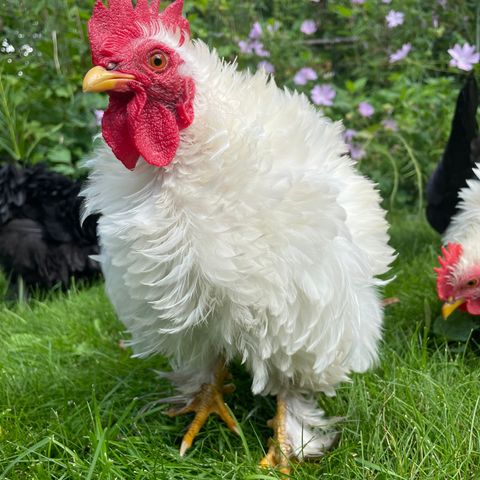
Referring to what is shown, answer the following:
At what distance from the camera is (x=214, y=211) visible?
4.46 feet

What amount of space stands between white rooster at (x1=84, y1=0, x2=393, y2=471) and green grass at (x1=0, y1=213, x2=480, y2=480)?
197mm

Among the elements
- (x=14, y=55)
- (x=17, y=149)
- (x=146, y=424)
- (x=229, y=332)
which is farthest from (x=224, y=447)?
(x=14, y=55)

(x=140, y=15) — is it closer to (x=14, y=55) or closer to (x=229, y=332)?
(x=229, y=332)

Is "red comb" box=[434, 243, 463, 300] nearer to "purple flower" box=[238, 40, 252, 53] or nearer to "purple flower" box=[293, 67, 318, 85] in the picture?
"purple flower" box=[293, 67, 318, 85]

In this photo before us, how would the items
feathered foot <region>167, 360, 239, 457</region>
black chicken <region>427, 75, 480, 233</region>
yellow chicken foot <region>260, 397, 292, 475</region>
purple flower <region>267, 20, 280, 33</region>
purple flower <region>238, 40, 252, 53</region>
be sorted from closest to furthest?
yellow chicken foot <region>260, 397, 292, 475</region> < feathered foot <region>167, 360, 239, 457</region> < black chicken <region>427, 75, 480, 233</region> < purple flower <region>238, 40, 252, 53</region> < purple flower <region>267, 20, 280, 33</region>

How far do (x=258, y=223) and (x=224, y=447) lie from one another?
0.77m

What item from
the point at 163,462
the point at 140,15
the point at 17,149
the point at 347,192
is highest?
the point at 140,15

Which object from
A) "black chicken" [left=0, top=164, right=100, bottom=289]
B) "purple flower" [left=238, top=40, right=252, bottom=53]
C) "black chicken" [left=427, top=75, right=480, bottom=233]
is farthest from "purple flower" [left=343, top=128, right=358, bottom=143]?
"black chicken" [left=0, top=164, right=100, bottom=289]

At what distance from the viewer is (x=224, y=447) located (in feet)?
5.63

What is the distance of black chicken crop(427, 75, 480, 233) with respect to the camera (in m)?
2.68

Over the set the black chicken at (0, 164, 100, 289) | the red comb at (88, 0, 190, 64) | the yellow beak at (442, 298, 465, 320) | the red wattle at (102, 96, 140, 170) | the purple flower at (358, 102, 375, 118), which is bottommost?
the black chicken at (0, 164, 100, 289)

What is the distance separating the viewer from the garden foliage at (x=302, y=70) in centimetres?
382

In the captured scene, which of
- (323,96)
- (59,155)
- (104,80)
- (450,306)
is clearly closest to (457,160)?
(450,306)

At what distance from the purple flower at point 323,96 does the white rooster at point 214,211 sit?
101 inches
